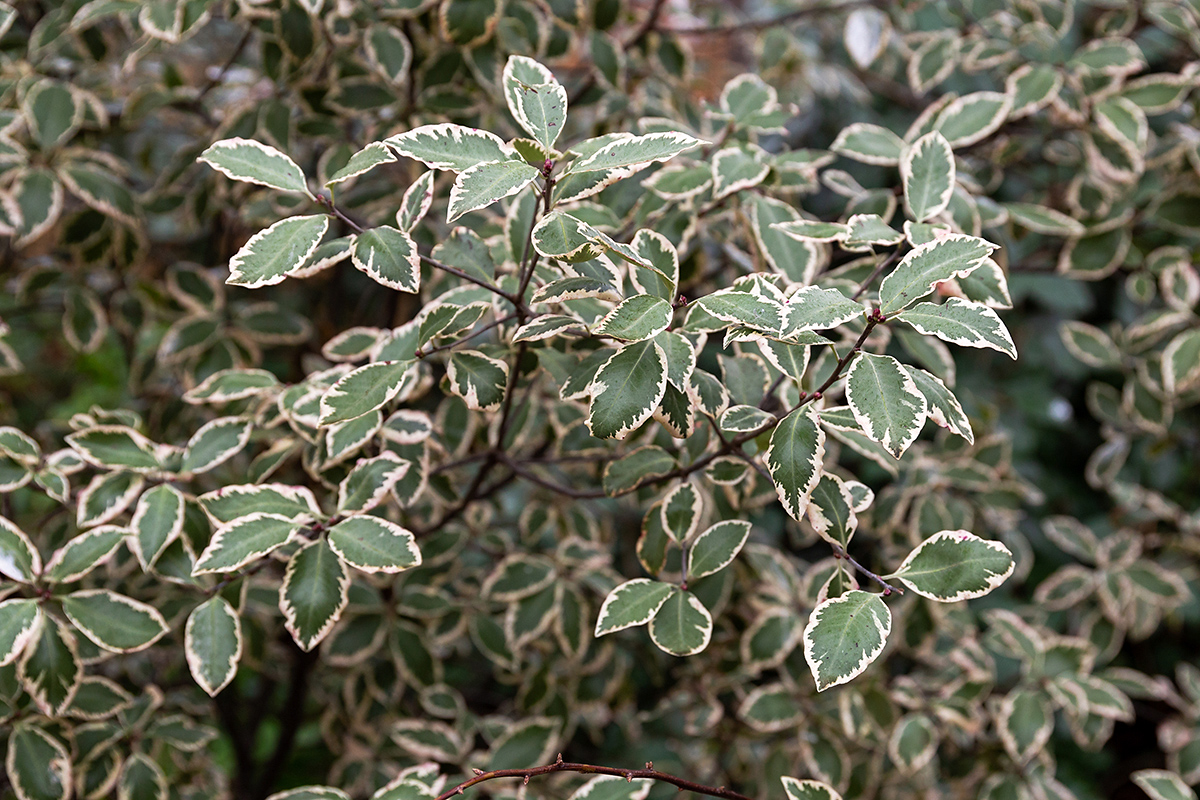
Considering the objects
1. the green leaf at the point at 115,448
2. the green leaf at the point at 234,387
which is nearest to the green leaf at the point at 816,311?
the green leaf at the point at 234,387

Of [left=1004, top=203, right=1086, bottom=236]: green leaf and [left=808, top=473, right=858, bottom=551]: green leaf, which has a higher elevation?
[left=808, top=473, right=858, bottom=551]: green leaf

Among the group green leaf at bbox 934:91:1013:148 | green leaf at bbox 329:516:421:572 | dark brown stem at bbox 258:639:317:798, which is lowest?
dark brown stem at bbox 258:639:317:798

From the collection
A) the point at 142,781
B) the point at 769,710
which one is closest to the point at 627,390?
Result: the point at 769,710

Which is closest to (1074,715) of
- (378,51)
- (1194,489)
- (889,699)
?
(889,699)

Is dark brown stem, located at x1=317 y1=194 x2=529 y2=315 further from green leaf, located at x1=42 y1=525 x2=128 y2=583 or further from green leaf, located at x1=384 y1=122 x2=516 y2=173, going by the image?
green leaf, located at x1=42 y1=525 x2=128 y2=583

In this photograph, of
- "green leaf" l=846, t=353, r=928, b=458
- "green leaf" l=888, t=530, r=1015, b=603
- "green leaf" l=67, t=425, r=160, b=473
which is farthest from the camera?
"green leaf" l=67, t=425, r=160, b=473

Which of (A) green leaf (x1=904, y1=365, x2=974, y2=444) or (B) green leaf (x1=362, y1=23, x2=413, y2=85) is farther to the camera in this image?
(B) green leaf (x1=362, y1=23, x2=413, y2=85)

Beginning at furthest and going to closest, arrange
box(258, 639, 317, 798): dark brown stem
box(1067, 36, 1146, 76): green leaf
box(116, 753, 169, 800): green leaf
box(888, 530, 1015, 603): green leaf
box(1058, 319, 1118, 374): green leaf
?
box(1058, 319, 1118, 374): green leaf, box(258, 639, 317, 798): dark brown stem, box(1067, 36, 1146, 76): green leaf, box(116, 753, 169, 800): green leaf, box(888, 530, 1015, 603): green leaf

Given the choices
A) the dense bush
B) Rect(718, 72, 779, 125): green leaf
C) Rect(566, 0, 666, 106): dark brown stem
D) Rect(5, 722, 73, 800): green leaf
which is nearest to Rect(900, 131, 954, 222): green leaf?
the dense bush

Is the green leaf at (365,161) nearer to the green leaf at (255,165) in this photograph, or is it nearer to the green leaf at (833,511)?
the green leaf at (255,165)
